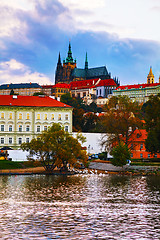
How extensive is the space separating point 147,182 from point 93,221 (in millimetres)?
30323

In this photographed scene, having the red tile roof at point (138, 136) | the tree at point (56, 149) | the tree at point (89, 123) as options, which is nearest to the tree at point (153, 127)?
the red tile roof at point (138, 136)

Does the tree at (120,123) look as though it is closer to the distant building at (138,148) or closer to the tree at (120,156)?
the distant building at (138,148)

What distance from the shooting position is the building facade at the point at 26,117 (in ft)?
331

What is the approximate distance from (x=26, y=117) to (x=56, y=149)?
102ft

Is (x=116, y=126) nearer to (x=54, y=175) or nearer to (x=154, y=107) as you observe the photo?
(x=154, y=107)

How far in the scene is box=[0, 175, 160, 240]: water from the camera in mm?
30266

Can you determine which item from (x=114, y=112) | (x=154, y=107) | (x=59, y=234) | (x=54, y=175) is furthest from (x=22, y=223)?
(x=114, y=112)

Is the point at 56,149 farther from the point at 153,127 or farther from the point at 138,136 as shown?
the point at 138,136

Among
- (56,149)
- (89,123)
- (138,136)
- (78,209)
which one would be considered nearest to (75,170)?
(56,149)

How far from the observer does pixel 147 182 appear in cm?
6341

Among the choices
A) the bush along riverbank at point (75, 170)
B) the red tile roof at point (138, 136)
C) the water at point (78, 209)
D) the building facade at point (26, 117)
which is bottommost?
the water at point (78, 209)

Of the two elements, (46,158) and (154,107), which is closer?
(46,158)

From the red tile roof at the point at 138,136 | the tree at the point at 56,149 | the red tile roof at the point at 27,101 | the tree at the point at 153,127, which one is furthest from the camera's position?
the red tile roof at the point at 27,101

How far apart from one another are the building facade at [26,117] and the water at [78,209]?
37.4 metres
